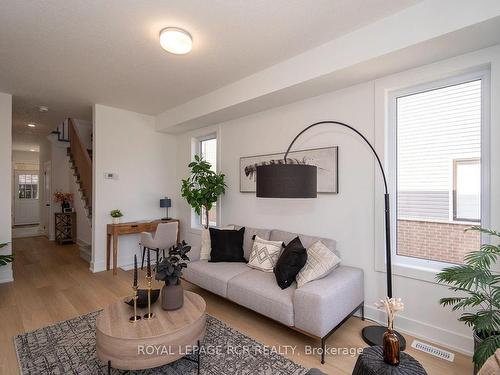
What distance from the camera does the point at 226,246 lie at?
11.4 ft

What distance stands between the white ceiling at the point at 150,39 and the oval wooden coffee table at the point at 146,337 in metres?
2.41

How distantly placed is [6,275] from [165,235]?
2360 mm

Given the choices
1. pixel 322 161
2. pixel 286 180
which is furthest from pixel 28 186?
pixel 286 180

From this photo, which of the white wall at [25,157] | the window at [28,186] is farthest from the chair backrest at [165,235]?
the white wall at [25,157]

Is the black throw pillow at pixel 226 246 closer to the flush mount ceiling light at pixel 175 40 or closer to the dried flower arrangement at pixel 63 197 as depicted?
the flush mount ceiling light at pixel 175 40

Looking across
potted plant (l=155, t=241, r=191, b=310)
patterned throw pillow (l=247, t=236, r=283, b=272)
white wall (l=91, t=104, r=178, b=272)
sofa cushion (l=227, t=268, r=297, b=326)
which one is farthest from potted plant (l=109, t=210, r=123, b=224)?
potted plant (l=155, t=241, r=191, b=310)

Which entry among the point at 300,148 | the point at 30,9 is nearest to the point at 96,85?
the point at 30,9

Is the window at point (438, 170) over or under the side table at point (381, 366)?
over

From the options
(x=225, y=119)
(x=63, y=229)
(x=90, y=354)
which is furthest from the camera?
(x=63, y=229)

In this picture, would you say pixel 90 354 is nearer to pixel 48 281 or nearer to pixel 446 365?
pixel 48 281

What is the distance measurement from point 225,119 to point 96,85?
1866 mm

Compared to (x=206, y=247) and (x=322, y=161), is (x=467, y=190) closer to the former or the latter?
(x=322, y=161)

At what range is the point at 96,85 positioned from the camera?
11.9 feet

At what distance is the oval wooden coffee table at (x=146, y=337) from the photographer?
1.69 meters
